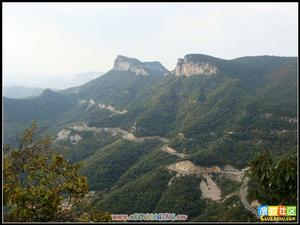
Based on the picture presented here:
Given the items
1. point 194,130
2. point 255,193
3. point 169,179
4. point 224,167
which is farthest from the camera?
point 194,130

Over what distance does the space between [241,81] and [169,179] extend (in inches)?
2215

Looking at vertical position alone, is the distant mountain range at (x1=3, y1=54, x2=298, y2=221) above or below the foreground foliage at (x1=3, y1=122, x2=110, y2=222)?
below

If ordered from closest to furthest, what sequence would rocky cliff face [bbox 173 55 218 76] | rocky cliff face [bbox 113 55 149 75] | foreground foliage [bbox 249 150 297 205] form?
1. foreground foliage [bbox 249 150 297 205]
2. rocky cliff face [bbox 173 55 218 76]
3. rocky cliff face [bbox 113 55 149 75]

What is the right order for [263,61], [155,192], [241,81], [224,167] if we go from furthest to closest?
[263,61] → [241,81] → [224,167] → [155,192]

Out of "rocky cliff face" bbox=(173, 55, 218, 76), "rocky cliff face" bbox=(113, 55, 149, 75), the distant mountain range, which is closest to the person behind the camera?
the distant mountain range

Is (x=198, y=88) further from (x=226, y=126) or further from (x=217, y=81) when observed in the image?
(x=226, y=126)

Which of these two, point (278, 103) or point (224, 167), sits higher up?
point (278, 103)

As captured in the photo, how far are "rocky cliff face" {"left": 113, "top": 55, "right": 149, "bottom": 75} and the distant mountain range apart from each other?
13105 millimetres

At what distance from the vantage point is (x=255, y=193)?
11633 millimetres

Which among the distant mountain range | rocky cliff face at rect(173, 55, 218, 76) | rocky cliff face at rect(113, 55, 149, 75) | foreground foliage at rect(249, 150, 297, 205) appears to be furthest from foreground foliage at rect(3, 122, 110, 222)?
rocky cliff face at rect(113, 55, 149, 75)

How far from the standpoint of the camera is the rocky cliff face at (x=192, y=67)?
11331cm

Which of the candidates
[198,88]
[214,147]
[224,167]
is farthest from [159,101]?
[224,167]

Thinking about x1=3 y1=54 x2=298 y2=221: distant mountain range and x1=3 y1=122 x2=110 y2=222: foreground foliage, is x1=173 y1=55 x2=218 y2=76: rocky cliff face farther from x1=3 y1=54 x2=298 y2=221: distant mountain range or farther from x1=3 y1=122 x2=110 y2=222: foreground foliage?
x1=3 y1=122 x2=110 y2=222: foreground foliage

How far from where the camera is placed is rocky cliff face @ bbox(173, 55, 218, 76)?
113 m
